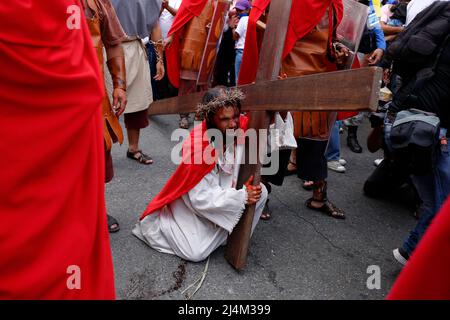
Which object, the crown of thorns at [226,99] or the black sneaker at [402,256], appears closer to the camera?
the crown of thorns at [226,99]

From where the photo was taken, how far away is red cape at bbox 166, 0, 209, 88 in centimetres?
439

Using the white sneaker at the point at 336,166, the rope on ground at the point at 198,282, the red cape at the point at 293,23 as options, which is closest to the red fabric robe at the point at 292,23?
the red cape at the point at 293,23

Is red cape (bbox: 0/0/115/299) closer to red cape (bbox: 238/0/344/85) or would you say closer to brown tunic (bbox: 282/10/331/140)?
red cape (bbox: 238/0/344/85)

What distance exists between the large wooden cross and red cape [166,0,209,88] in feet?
5.75

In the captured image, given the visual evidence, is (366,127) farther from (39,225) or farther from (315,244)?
(39,225)

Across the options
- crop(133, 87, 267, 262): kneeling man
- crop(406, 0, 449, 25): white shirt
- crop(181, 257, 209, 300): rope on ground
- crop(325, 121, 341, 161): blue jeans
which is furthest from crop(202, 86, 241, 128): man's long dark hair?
crop(325, 121, 341, 161): blue jeans

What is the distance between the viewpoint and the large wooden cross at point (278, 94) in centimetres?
135

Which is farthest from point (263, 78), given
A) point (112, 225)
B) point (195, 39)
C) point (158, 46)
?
point (195, 39)

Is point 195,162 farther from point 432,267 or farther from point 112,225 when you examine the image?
point 432,267

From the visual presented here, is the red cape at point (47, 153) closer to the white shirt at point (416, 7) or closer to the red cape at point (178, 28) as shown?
the white shirt at point (416, 7)

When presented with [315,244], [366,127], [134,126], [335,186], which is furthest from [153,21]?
[366,127]

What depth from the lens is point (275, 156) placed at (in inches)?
121

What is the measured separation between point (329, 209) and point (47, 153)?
253 cm

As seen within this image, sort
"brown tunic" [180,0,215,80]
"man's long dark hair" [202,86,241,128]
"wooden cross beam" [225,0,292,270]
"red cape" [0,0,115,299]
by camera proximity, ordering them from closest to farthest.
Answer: "red cape" [0,0,115,299] < "wooden cross beam" [225,0,292,270] < "man's long dark hair" [202,86,241,128] < "brown tunic" [180,0,215,80]
